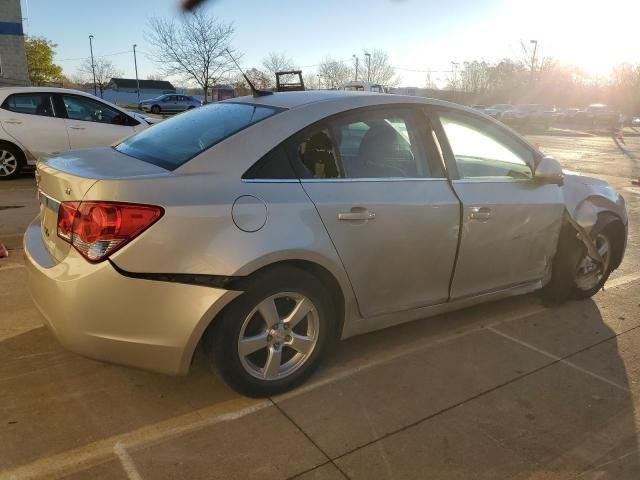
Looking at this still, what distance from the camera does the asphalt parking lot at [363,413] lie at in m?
2.39

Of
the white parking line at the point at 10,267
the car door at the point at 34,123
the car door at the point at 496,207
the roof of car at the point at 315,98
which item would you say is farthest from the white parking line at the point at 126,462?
the car door at the point at 34,123

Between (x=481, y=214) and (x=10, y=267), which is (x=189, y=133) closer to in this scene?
(x=481, y=214)

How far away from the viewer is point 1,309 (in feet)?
12.5

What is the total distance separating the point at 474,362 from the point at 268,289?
59.3 inches

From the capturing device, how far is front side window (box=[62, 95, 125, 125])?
9203mm

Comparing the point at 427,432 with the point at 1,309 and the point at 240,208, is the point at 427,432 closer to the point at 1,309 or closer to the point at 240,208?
the point at 240,208

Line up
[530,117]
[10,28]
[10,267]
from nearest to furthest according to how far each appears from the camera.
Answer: [10,267] → [10,28] → [530,117]

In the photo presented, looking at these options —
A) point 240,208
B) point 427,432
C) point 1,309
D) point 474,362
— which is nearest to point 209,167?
point 240,208

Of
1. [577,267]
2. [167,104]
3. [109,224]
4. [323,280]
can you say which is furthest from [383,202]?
[167,104]

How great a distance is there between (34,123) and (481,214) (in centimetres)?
810

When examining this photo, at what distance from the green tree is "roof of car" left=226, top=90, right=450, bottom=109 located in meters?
47.2

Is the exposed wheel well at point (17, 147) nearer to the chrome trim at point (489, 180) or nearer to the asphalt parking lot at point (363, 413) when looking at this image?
the asphalt parking lot at point (363, 413)

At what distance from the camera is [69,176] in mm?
2623

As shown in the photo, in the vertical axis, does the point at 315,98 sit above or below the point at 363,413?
above
